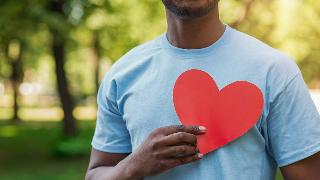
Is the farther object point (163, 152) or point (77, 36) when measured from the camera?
point (77, 36)

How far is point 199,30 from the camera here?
1.85 m

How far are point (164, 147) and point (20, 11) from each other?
12.8m

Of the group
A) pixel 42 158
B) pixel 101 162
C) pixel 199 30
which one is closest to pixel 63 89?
pixel 42 158

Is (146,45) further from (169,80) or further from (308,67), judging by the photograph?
(308,67)

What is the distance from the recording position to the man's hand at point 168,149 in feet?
5.45

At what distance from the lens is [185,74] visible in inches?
71.2

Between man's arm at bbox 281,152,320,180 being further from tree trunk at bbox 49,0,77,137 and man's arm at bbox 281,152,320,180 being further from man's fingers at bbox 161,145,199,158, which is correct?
tree trunk at bbox 49,0,77,137

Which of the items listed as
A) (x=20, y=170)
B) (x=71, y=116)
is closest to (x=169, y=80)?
(x=20, y=170)

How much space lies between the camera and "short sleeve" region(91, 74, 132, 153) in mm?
1979

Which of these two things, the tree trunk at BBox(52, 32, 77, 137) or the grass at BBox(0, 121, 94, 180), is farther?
the tree trunk at BBox(52, 32, 77, 137)

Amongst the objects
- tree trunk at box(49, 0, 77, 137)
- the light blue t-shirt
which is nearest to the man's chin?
the light blue t-shirt

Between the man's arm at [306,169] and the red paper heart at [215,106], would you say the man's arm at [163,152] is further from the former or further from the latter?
the man's arm at [306,169]

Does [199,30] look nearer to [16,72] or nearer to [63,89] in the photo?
[63,89]

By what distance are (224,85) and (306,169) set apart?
324mm
